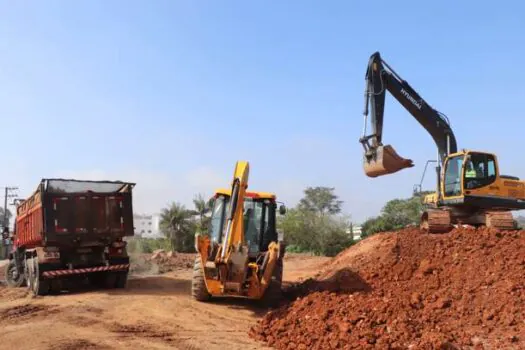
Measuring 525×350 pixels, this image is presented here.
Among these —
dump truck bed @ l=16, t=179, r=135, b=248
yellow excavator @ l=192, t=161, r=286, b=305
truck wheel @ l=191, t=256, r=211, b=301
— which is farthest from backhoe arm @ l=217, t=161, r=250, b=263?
dump truck bed @ l=16, t=179, r=135, b=248

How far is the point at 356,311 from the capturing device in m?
8.49

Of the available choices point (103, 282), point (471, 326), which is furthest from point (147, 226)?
point (471, 326)

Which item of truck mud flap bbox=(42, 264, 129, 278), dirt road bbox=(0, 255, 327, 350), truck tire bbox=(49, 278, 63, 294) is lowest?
dirt road bbox=(0, 255, 327, 350)

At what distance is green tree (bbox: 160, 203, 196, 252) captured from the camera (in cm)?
4534

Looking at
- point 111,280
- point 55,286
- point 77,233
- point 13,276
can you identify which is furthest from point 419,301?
point 13,276

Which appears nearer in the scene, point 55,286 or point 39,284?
point 39,284

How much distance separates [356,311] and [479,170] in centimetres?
734

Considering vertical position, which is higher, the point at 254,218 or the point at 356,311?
the point at 254,218

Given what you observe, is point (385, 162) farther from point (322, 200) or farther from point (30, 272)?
point (322, 200)

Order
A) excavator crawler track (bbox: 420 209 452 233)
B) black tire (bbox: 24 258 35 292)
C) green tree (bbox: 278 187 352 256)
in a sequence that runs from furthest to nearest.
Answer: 1. green tree (bbox: 278 187 352 256)
2. black tire (bbox: 24 258 35 292)
3. excavator crawler track (bbox: 420 209 452 233)

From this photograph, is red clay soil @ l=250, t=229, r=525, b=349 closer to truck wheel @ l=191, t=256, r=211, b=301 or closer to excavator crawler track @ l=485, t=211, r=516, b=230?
excavator crawler track @ l=485, t=211, r=516, b=230

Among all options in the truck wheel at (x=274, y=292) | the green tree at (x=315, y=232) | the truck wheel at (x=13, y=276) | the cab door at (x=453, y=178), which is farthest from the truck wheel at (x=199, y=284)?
the green tree at (x=315, y=232)

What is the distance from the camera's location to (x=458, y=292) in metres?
9.12

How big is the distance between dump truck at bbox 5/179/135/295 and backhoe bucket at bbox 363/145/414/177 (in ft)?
22.1
